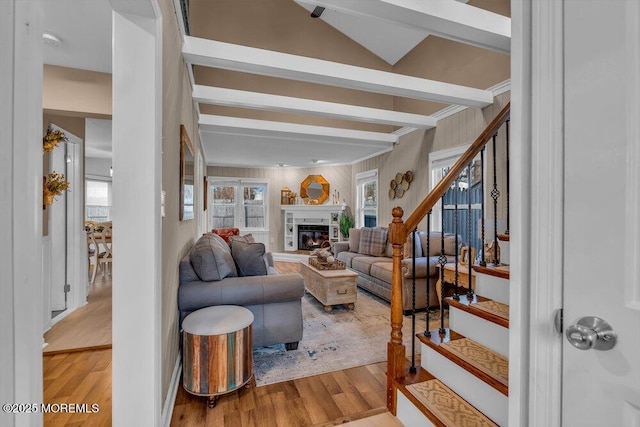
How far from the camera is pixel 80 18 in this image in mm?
2080

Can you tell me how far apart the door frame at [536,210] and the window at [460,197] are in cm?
297

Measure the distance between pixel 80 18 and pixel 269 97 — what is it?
5.89 ft

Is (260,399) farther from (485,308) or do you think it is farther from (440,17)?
(440,17)

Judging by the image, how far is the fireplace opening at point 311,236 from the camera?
769 centimetres

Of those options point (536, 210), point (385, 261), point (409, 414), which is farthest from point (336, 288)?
point (536, 210)

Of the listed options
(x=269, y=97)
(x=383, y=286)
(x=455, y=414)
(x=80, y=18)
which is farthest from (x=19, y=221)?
(x=383, y=286)

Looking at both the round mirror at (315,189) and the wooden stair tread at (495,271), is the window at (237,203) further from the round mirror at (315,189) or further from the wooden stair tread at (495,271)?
the wooden stair tread at (495,271)

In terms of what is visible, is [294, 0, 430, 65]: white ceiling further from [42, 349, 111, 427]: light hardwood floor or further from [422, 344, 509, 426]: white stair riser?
[42, 349, 111, 427]: light hardwood floor

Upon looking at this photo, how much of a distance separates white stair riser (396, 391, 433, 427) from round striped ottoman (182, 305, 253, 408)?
3.27ft

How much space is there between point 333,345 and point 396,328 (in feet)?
3.68

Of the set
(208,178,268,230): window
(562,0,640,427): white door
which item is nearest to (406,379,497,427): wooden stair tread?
(562,0,640,427): white door

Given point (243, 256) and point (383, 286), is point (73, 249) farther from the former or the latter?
point (383, 286)

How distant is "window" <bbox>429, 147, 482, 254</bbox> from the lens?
3826 millimetres

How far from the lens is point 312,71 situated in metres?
2.78
